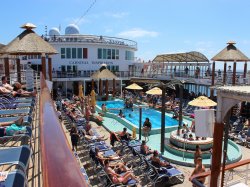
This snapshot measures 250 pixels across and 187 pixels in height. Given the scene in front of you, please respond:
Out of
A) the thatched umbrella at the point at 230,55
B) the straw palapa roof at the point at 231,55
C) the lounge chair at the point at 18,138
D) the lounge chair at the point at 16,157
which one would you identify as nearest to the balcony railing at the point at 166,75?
the thatched umbrella at the point at 230,55

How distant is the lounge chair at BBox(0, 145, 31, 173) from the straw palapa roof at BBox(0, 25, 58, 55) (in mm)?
10432

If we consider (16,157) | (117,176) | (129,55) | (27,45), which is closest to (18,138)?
(16,157)

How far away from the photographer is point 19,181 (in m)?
2.20

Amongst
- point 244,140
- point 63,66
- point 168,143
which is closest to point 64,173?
point 168,143

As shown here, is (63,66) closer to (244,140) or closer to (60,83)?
(60,83)

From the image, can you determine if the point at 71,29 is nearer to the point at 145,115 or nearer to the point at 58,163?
the point at 145,115

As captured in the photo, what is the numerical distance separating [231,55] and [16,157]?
22.6 metres

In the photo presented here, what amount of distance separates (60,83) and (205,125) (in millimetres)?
27941

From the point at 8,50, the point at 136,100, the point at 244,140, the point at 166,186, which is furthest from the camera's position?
the point at 136,100

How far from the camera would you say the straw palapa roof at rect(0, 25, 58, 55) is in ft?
41.3

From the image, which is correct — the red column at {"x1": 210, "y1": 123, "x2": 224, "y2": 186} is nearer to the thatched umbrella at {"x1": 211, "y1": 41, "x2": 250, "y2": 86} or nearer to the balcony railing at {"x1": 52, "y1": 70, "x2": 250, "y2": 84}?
the thatched umbrella at {"x1": 211, "y1": 41, "x2": 250, "y2": 86}

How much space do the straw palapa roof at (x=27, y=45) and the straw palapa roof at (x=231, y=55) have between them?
1563 cm

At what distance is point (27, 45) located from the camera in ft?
42.1

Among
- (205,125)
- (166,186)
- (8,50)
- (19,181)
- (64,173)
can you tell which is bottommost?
(166,186)
